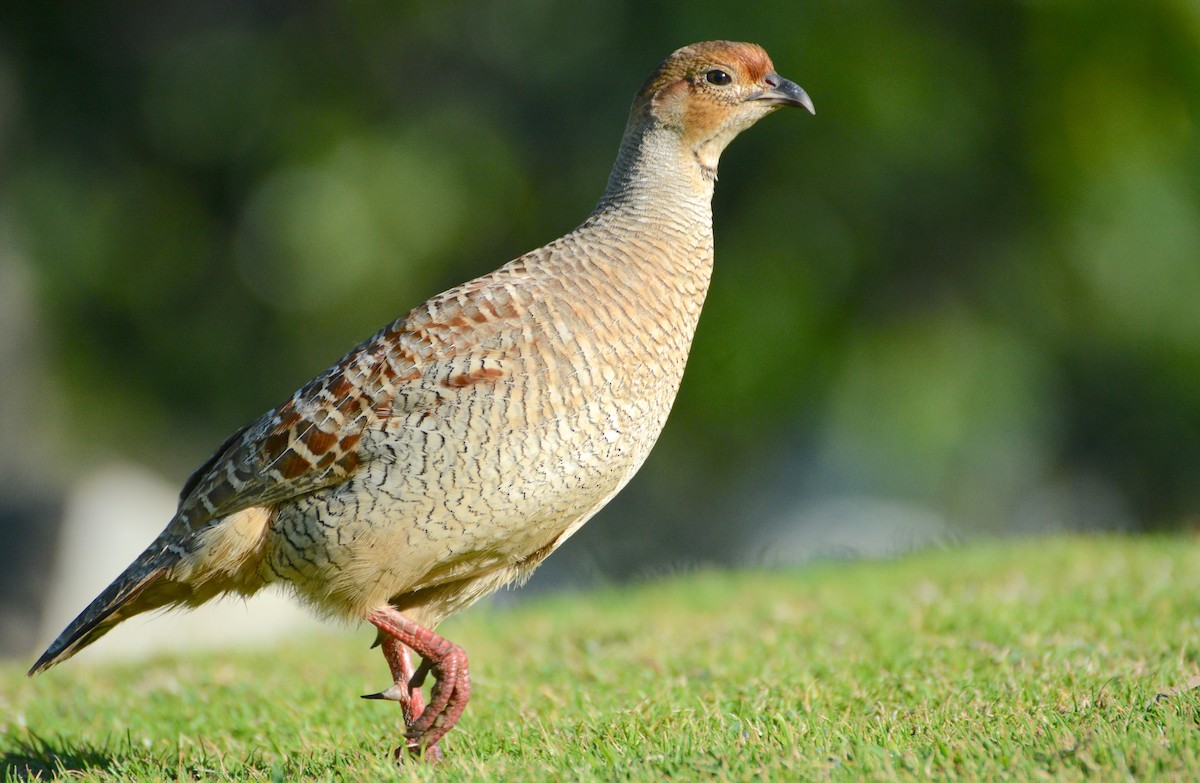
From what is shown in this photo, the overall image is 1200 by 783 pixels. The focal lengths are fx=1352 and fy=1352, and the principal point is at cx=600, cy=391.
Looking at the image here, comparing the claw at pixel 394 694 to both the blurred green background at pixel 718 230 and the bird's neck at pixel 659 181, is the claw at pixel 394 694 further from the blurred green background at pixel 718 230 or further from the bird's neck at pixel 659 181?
the blurred green background at pixel 718 230

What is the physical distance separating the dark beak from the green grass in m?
2.24

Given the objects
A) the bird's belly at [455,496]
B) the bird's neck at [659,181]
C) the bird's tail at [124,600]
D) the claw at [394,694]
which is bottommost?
the claw at [394,694]

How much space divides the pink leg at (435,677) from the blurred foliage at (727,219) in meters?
8.64

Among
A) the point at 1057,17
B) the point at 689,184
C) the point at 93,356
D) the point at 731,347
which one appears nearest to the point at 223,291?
the point at 93,356

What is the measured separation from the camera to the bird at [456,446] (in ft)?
14.8

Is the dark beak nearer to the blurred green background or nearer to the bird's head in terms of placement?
the bird's head

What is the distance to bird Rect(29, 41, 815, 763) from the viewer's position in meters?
4.52

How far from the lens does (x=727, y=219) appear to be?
13.6 metres

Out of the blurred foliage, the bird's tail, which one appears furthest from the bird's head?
the blurred foliage

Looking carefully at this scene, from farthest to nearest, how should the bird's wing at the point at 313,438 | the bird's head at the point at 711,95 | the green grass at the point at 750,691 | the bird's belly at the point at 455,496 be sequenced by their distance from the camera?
1. the bird's head at the point at 711,95
2. the bird's wing at the point at 313,438
3. the bird's belly at the point at 455,496
4. the green grass at the point at 750,691

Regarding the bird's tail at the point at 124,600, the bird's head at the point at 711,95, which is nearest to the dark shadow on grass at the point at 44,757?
the bird's tail at the point at 124,600

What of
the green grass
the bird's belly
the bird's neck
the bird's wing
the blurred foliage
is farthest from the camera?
the blurred foliage

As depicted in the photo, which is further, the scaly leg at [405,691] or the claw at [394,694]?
the claw at [394,694]

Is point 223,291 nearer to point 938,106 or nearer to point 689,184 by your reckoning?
point 938,106
